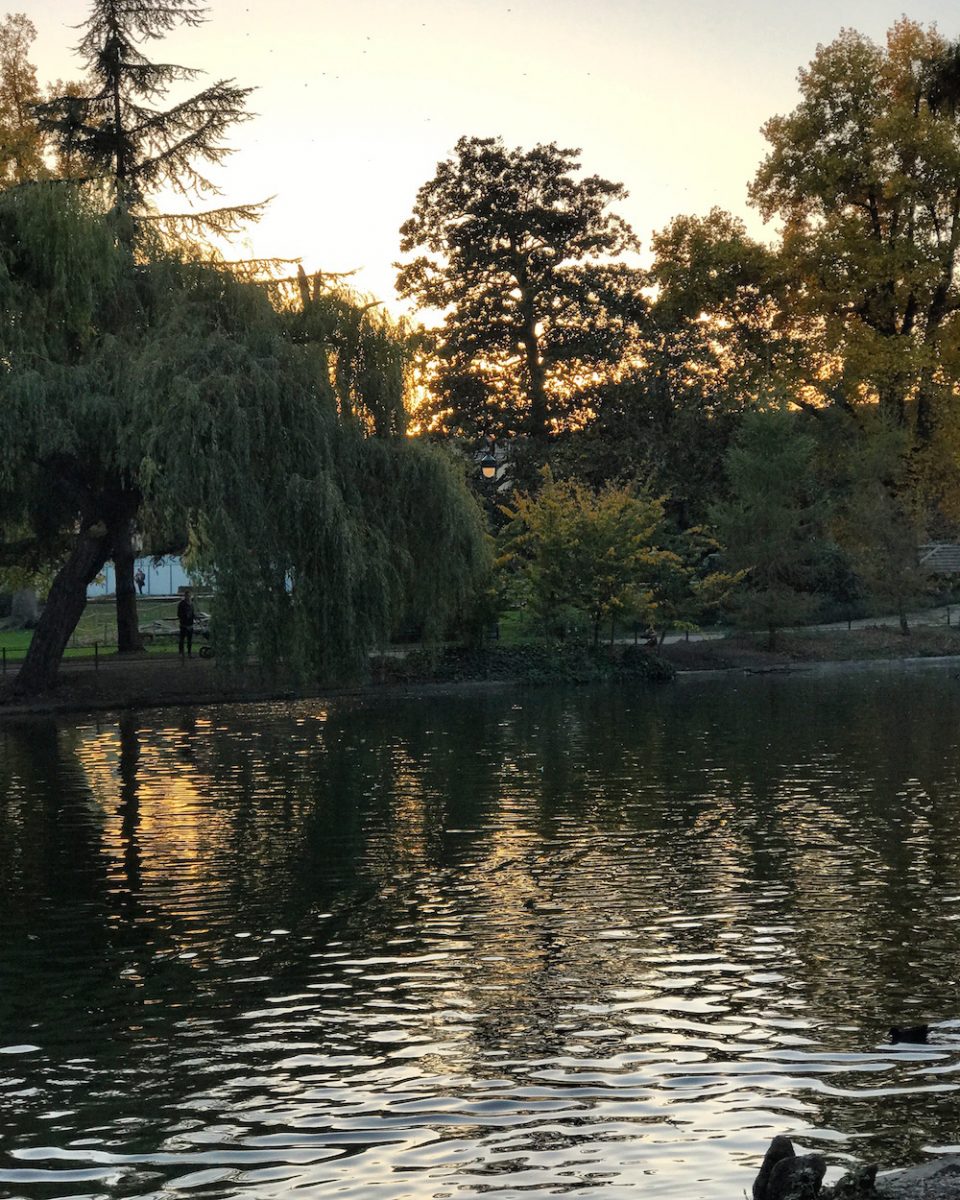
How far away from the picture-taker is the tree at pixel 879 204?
59.2 m

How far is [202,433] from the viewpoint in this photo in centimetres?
3347

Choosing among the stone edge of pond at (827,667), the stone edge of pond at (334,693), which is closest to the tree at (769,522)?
the stone edge of pond at (827,667)

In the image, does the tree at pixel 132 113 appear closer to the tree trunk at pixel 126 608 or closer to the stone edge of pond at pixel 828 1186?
the tree trunk at pixel 126 608

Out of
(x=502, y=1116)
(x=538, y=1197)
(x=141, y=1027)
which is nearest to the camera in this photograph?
(x=538, y=1197)

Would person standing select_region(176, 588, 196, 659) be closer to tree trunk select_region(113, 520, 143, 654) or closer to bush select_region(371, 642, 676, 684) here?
tree trunk select_region(113, 520, 143, 654)

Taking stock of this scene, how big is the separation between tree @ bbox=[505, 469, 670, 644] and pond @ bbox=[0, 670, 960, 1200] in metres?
21.8

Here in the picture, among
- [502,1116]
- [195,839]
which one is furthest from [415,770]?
[502,1116]

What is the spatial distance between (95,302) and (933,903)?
84.9 ft

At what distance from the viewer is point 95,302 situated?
35812 millimetres

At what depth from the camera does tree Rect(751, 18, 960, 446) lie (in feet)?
194

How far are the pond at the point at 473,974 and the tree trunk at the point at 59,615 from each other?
1248cm

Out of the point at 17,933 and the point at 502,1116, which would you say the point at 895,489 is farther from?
the point at 502,1116

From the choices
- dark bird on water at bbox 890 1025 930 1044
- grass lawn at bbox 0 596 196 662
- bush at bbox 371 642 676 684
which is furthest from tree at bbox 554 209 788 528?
dark bird on water at bbox 890 1025 930 1044

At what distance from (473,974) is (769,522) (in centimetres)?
4287
